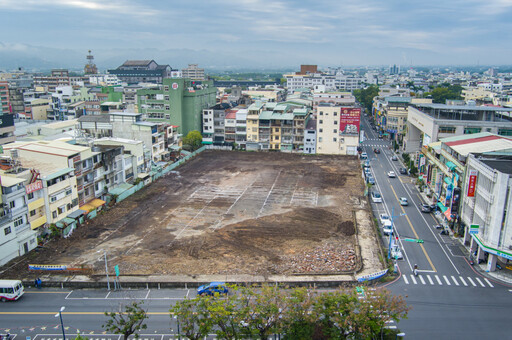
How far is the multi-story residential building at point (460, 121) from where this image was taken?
51.9 metres

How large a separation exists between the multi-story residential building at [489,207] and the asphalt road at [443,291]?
6.81ft

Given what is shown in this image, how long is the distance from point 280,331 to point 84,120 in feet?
171

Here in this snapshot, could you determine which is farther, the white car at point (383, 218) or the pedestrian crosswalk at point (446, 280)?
the white car at point (383, 218)

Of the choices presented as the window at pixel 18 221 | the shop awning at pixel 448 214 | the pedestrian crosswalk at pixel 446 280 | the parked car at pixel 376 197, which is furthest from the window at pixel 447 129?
the window at pixel 18 221

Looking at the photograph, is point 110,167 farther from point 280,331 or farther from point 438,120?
point 438,120

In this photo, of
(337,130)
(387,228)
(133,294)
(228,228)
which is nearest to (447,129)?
(337,130)

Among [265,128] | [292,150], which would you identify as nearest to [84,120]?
[265,128]

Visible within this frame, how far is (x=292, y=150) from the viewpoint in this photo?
238ft

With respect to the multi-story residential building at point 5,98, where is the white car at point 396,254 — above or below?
below

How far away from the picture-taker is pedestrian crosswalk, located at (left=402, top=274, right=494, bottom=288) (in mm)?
26875

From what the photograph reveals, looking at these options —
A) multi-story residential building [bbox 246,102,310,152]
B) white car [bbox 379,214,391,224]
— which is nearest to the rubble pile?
white car [bbox 379,214,391,224]

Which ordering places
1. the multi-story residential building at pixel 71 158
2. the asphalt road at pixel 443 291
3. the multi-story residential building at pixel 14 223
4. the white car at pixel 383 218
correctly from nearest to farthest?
the asphalt road at pixel 443 291
the multi-story residential building at pixel 14 223
the multi-story residential building at pixel 71 158
the white car at pixel 383 218

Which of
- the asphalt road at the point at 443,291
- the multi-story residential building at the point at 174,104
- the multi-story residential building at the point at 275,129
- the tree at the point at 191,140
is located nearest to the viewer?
the asphalt road at the point at 443,291

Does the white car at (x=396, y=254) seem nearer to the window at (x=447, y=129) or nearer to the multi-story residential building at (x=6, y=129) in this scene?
the window at (x=447, y=129)
